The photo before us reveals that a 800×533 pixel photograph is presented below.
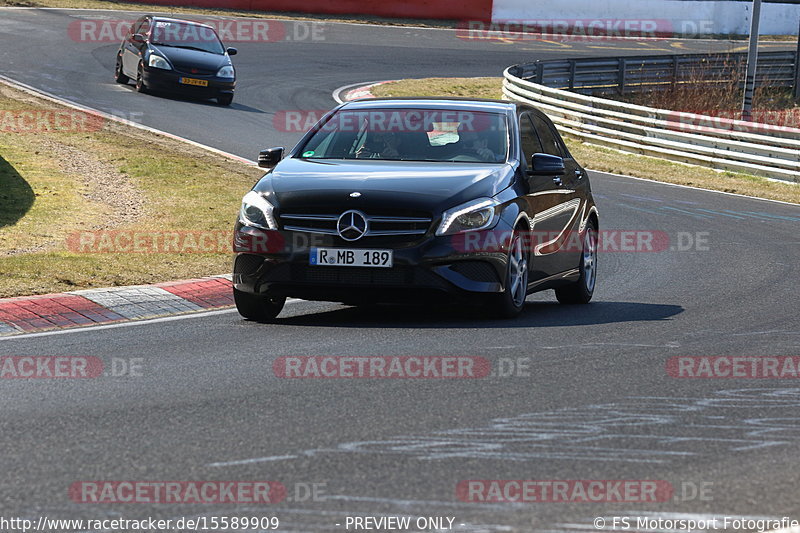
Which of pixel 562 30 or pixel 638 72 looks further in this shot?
pixel 562 30

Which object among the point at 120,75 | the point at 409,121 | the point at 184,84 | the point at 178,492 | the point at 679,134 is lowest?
the point at 679,134

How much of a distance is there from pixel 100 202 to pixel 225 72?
13269mm

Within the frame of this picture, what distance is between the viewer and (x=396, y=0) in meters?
52.8

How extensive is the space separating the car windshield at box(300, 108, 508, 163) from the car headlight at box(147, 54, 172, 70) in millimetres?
19220

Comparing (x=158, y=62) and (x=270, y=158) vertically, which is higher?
(x=270, y=158)

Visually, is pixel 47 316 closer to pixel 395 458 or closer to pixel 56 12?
pixel 395 458

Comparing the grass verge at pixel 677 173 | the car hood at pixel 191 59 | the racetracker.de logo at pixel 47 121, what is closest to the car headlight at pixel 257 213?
the racetracker.de logo at pixel 47 121

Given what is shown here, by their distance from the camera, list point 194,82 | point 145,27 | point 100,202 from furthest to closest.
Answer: point 145,27, point 194,82, point 100,202

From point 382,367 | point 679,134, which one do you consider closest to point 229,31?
point 679,134

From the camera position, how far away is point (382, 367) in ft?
27.9

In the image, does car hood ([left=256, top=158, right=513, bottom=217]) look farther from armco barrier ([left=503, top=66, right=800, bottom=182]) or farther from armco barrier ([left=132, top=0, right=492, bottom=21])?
armco barrier ([left=132, top=0, right=492, bottom=21])

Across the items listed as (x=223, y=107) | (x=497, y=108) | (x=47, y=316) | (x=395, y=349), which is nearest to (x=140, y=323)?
(x=47, y=316)

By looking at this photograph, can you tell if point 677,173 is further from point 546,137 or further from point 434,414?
point 434,414

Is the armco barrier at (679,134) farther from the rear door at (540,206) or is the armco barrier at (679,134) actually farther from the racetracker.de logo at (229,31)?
the rear door at (540,206)
